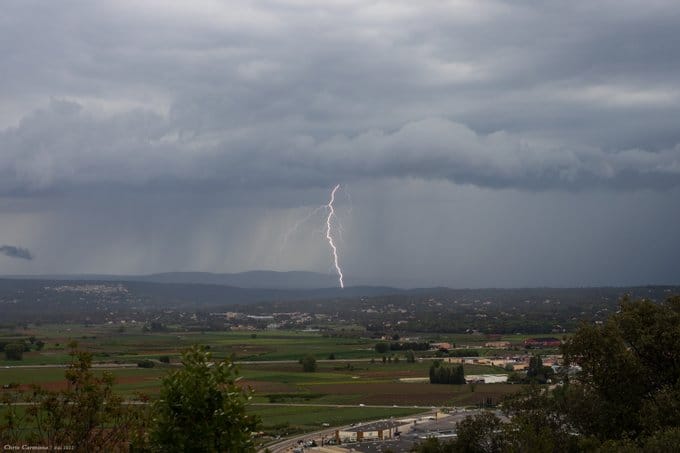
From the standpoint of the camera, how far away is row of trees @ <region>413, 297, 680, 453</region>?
99.8ft

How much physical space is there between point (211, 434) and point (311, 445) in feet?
159

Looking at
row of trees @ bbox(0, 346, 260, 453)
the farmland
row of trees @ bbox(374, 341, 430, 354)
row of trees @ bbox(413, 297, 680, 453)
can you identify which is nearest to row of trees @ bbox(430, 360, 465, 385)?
the farmland

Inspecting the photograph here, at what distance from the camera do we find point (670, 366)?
32531 millimetres

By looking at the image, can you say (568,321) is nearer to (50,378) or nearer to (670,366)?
(50,378)

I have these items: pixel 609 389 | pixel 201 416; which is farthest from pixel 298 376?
pixel 201 416

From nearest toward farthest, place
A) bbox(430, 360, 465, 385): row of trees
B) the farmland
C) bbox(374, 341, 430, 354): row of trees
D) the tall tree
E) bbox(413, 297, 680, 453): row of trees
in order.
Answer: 1. the tall tree
2. bbox(413, 297, 680, 453): row of trees
3. the farmland
4. bbox(430, 360, 465, 385): row of trees
5. bbox(374, 341, 430, 354): row of trees

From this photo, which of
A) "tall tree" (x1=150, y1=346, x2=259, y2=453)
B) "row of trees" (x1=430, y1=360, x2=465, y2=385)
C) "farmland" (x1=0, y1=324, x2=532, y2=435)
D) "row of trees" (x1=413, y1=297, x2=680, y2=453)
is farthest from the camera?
"row of trees" (x1=430, y1=360, x2=465, y2=385)

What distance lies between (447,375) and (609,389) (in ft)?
244

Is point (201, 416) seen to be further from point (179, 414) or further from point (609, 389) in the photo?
point (609, 389)

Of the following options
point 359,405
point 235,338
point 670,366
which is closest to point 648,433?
point 670,366

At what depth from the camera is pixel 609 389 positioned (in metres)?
32.0

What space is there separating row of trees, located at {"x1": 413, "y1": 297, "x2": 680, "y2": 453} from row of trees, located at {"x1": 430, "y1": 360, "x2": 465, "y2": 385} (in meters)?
69.8

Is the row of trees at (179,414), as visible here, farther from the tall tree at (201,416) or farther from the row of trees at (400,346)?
the row of trees at (400,346)

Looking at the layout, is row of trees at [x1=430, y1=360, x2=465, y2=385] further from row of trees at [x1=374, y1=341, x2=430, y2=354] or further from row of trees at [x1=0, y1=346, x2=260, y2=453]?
row of trees at [x1=0, y1=346, x2=260, y2=453]
